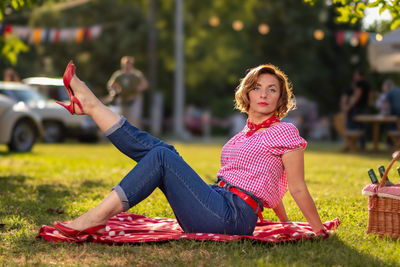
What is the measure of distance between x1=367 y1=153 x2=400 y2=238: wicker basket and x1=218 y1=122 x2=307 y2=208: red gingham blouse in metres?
0.67

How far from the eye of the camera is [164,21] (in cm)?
3712

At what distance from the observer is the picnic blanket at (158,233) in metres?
3.88

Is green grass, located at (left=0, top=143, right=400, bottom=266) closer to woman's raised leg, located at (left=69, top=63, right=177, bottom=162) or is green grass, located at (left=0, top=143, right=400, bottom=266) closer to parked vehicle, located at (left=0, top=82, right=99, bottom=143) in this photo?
woman's raised leg, located at (left=69, top=63, right=177, bottom=162)

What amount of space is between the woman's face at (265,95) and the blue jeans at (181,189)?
610 mm

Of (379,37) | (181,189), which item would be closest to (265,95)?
(181,189)

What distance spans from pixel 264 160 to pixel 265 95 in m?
0.45

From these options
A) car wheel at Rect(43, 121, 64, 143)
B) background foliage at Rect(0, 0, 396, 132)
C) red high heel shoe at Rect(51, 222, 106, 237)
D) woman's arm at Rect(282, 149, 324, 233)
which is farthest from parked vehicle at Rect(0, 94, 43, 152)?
background foliage at Rect(0, 0, 396, 132)

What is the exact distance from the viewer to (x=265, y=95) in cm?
399

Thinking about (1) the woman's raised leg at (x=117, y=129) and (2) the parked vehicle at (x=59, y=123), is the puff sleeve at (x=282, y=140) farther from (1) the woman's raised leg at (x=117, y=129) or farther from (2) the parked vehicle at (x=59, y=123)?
(2) the parked vehicle at (x=59, y=123)

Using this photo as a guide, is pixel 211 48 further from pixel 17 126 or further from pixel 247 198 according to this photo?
pixel 247 198

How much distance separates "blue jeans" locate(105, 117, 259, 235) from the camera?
12.5ft

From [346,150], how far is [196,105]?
2507cm

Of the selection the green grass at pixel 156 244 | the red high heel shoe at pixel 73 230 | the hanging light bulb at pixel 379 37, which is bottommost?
the green grass at pixel 156 244

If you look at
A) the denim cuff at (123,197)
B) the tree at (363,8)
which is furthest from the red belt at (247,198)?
the tree at (363,8)
